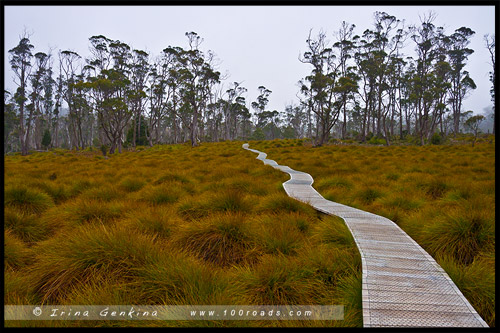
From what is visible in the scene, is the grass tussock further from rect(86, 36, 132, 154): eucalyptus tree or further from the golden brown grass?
rect(86, 36, 132, 154): eucalyptus tree

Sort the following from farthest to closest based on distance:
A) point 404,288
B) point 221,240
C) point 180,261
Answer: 1. point 221,240
2. point 180,261
3. point 404,288

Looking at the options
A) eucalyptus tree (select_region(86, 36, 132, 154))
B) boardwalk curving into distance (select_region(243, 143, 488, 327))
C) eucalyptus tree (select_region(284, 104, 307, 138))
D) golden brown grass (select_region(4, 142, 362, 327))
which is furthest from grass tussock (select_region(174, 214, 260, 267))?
eucalyptus tree (select_region(284, 104, 307, 138))

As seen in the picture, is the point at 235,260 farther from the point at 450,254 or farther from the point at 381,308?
the point at 450,254

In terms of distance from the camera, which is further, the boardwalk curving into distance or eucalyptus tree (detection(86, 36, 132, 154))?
eucalyptus tree (detection(86, 36, 132, 154))

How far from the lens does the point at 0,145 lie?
257 centimetres

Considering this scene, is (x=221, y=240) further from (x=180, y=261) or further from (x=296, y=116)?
(x=296, y=116)

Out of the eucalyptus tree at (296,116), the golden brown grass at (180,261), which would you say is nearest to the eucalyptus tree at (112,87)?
the golden brown grass at (180,261)

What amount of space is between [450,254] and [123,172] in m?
9.56

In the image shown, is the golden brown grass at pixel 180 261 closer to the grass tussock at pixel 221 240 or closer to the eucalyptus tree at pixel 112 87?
the grass tussock at pixel 221 240

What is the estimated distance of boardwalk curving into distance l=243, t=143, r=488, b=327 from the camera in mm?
1954

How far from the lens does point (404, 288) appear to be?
2307 millimetres

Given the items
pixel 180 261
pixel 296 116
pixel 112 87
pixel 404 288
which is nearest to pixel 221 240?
pixel 180 261

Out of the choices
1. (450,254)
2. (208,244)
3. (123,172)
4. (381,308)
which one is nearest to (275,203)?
(208,244)

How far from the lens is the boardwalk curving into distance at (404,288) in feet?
6.41
